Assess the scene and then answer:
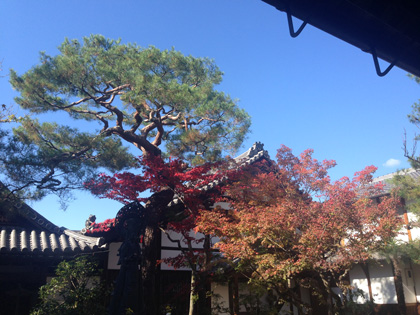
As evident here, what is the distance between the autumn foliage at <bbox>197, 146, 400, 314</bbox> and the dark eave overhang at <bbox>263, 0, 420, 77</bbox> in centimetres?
636

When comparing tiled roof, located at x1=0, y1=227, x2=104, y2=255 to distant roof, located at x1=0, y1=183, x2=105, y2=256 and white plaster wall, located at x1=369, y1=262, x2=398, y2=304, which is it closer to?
distant roof, located at x1=0, y1=183, x2=105, y2=256

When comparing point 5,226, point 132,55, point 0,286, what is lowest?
point 0,286

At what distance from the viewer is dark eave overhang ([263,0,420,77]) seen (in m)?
2.40

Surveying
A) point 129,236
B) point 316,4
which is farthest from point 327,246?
point 316,4

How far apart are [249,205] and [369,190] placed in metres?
3.26

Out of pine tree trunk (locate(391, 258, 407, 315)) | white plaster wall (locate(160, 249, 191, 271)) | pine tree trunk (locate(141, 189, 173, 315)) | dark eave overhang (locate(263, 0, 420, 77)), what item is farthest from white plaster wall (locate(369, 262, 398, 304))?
dark eave overhang (locate(263, 0, 420, 77))

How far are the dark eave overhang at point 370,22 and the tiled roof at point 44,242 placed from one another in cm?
948

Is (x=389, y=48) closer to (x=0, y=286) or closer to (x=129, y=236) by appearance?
(x=129, y=236)

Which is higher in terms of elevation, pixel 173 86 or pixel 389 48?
pixel 173 86

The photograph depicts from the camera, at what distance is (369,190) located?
9.72 metres

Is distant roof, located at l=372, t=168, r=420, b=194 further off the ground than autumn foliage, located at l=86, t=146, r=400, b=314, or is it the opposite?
distant roof, located at l=372, t=168, r=420, b=194

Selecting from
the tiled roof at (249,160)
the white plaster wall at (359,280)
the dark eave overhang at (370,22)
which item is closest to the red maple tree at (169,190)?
the tiled roof at (249,160)

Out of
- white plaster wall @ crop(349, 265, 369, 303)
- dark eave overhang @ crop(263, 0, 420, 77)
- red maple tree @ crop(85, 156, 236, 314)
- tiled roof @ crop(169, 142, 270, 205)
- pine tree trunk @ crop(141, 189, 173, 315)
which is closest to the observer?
dark eave overhang @ crop(263, 0, 420, 77)

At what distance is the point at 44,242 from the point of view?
1018cm
